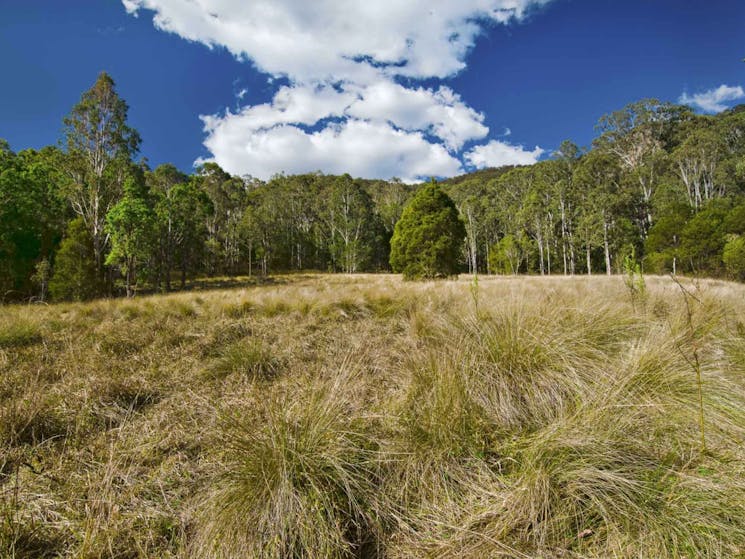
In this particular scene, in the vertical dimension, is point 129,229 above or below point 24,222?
below

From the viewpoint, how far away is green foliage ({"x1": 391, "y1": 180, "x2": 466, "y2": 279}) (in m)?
18.8

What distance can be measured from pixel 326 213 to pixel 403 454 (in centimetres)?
4305

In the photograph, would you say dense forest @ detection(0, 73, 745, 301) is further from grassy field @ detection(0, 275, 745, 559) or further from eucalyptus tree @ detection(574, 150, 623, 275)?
grassy field @ detection(0, 275, 745, 559)

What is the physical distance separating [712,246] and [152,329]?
3388 centimetres

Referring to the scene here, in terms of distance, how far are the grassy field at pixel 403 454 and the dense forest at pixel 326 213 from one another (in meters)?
2.61

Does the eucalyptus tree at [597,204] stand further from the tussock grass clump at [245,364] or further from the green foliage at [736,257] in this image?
the tussock grass clump at [245,364]

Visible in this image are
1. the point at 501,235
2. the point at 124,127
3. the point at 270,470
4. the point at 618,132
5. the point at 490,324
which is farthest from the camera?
the point at 501,235

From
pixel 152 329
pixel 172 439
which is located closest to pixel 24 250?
pixel 152 329

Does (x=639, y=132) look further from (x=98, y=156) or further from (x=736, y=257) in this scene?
(x=98, y=156)

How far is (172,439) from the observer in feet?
6.57

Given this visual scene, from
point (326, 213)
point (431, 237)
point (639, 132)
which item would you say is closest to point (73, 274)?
point (431, 237)

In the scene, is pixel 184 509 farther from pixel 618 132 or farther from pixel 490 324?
pixel 618 132

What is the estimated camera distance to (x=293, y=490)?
1332mm

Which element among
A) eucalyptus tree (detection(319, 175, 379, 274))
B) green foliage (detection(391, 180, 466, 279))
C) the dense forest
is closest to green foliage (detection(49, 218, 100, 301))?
the dense forest
